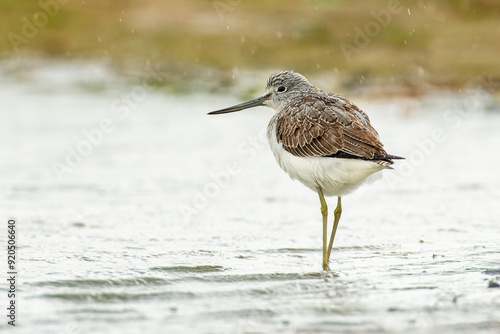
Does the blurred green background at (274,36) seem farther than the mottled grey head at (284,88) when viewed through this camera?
Yes

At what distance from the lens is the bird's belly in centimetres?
565

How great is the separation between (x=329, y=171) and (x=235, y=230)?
4.90ft

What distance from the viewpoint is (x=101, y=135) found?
11.2 meters

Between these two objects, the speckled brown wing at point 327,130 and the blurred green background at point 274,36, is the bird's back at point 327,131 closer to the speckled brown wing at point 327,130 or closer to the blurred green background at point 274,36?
the speckled brown wing at point 327,130

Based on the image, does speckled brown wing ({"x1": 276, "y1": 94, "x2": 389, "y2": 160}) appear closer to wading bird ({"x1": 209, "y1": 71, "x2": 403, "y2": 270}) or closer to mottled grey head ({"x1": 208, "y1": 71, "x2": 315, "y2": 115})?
wading bird ({"x1": 209, "y1": 71, "x2": 403, "y2": 270})

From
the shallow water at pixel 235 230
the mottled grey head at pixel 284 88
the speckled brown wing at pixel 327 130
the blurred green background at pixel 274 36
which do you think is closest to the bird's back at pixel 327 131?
the speckled brown wing at pixel 327 130

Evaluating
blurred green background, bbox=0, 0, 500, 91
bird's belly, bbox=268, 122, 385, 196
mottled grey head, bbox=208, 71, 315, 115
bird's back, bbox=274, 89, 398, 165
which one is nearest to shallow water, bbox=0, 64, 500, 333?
bird's belly, bbox=268, 122, 385, 196

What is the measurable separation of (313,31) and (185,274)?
42.1ft

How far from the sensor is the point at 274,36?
695 inches

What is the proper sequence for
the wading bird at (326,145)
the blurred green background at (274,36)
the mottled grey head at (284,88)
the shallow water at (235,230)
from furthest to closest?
the blurred green background at (274,36) → the mottled grey head at (284,88) → the wading bird at (326,145) → the shallow water at (235,230)

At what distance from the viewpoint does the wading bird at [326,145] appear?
18.5 feet

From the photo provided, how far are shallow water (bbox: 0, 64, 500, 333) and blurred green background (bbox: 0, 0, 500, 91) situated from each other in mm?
2710

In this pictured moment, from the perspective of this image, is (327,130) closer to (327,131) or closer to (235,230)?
(327,131)

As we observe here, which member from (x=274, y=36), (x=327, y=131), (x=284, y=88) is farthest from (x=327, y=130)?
(x=274, y=36)
